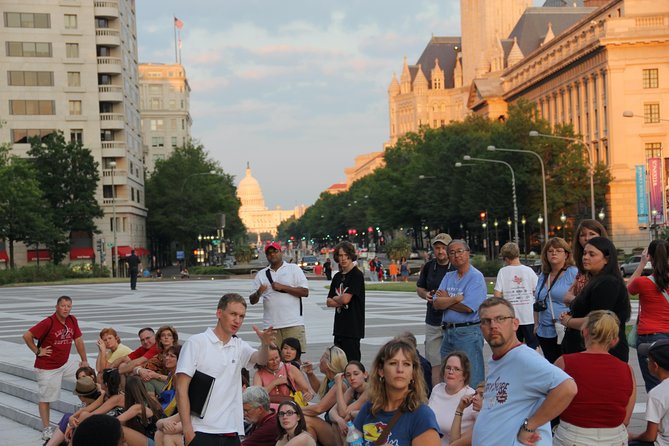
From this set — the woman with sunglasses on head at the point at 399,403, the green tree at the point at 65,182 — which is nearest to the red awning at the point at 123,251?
the green tree at the point at 65,182

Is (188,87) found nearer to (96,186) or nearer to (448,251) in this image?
(96,186)

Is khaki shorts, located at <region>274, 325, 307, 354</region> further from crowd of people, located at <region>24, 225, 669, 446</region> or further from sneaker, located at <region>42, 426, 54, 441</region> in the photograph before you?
sneaker, located at <region>42, 426, 54, 441</region>

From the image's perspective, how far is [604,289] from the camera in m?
8.29

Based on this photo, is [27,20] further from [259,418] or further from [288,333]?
[259,418]

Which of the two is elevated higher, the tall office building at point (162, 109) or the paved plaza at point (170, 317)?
the tall office building at point (162, 109)

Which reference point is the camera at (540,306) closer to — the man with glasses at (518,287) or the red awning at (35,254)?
the man with glasses at (518,287)

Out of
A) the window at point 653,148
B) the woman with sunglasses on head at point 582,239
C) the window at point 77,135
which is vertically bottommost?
the woman with sunglasses on head at point 582,239

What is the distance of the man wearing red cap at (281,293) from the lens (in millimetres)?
12250

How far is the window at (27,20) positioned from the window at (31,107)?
5.83m

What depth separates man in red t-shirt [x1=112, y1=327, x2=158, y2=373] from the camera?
1161cm

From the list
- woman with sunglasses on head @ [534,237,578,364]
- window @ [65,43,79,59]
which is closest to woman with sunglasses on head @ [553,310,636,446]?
woman with sunglasses on head @ [534,237,578,364]

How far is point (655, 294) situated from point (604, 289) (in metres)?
0.97

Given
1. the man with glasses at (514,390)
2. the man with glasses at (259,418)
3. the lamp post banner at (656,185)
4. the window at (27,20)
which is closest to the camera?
the man with glasses at (514,390)

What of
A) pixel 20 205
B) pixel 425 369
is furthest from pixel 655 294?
pixel 20 205
